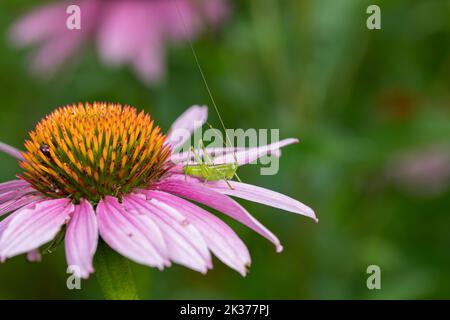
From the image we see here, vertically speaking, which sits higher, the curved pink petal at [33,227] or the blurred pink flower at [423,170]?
the blurred pink flower at [423,170]

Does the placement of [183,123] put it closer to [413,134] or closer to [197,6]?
[413,134]

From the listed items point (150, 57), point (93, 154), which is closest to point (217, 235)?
point (93, 154)

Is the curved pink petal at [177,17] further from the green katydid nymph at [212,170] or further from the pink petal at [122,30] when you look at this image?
the green katydid nymph at [212,170]

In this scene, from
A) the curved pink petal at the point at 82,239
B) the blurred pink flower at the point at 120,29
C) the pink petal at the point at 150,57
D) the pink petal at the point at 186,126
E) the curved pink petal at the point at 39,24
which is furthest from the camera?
the curved pink petal at the point at 39,24

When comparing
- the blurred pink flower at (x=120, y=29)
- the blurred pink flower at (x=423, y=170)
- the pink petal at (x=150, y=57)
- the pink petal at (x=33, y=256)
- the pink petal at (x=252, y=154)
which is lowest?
the pink petal at (x=33, y=256)

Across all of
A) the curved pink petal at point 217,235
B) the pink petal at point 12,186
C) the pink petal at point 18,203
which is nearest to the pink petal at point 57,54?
the pink petal at point 12,186

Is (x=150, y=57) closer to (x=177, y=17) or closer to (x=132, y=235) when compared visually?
(x=177, y=17)

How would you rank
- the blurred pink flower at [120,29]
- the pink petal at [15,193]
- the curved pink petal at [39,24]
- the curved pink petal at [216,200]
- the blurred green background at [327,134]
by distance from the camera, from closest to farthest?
the curved pink petal at [216,200]
the pink petal at [15,193]
the blurred green background at [327,134]
the blurred pink flower at [120,29]
the curved pink petal at [39,24]
